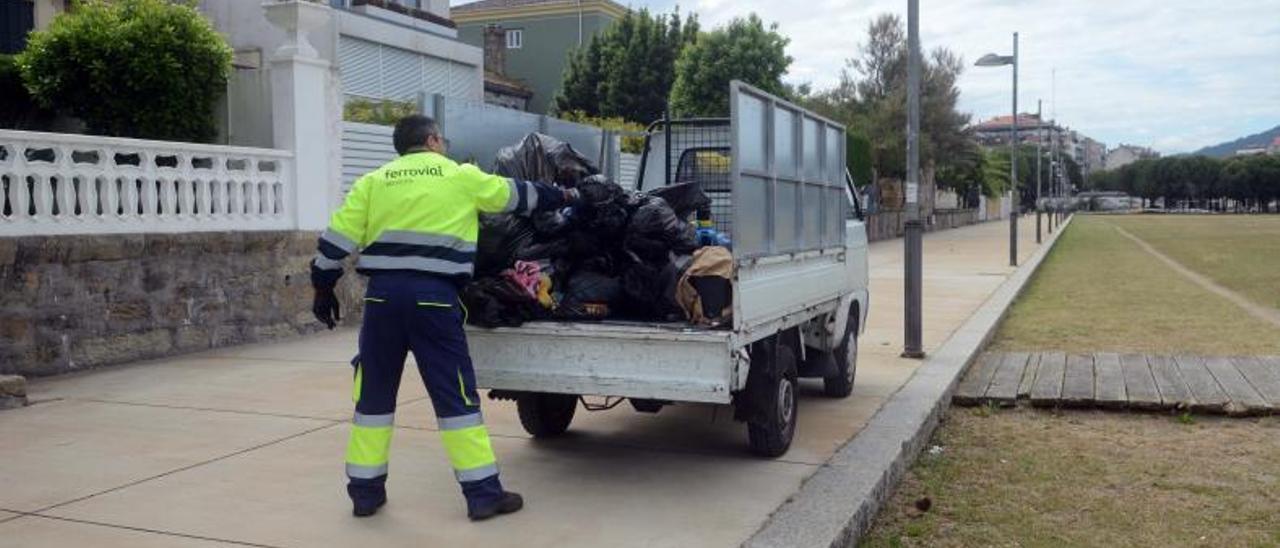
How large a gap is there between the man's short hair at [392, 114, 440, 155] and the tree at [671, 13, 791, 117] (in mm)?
25853

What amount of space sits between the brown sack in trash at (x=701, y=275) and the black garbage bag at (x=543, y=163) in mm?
1126

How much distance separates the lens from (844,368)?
26.2 feet

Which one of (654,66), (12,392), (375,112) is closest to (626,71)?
(654,66)

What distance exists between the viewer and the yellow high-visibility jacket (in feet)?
16.2

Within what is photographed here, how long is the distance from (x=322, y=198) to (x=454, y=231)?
7116mm

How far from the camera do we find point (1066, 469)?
255 inches

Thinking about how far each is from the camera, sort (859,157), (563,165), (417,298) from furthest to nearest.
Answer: (859,157)
(563,165)
(417,298)

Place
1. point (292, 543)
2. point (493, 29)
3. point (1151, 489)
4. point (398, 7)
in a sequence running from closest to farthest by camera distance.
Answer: point (292, 543)
point (1151, 489)
point (398, 7)
point (493, 29)

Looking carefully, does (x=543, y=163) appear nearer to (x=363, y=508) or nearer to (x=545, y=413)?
(x=545, y=413)

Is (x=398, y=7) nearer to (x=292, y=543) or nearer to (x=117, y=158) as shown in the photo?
(x=117, y=158)

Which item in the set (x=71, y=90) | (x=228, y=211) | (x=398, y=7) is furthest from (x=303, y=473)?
(x=398, y=7)

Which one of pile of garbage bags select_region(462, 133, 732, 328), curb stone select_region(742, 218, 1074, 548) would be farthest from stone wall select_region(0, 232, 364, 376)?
curb stone select_region(742, 218, 1074, 548)

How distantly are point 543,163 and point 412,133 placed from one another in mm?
1363

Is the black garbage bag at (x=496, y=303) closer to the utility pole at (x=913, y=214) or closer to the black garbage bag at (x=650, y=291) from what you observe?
the black garbage bag at (x=650, y=291)
